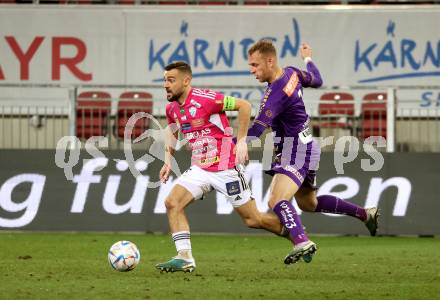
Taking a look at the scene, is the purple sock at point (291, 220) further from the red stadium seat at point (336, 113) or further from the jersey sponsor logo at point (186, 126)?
the red stadium seat at point (336, 113)

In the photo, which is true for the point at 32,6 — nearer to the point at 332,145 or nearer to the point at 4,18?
the point at 4,18

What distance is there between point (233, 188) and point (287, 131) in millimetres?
817

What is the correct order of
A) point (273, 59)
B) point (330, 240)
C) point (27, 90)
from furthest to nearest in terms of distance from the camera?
point (27, 90) < point (330, 240) < point (273, 59)

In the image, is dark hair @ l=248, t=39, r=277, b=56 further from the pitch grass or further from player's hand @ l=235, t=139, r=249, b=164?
the pitch grass

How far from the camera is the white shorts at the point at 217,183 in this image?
33.9 ft

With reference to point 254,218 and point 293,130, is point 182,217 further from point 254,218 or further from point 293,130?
point 293,130

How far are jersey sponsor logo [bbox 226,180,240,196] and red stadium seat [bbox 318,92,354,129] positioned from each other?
6485mm

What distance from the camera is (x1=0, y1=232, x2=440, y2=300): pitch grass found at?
8828 millimetres

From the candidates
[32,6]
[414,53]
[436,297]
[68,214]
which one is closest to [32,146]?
[68,214]

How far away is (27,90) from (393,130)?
7384 mm

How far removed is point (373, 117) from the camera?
1662 cm

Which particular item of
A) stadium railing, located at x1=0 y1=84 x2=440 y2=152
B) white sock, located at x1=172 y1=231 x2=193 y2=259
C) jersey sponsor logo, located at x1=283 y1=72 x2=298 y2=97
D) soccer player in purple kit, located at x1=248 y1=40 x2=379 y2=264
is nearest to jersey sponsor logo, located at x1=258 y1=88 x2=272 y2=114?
soccer player in purple kit, located at x1=248 y1=40 x2=379 y2=264

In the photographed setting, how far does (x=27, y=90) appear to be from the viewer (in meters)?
20.0

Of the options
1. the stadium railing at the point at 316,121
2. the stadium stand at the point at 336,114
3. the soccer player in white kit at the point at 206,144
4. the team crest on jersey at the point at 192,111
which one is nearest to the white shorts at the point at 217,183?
the soccer player in white kit at the point at 206,144
